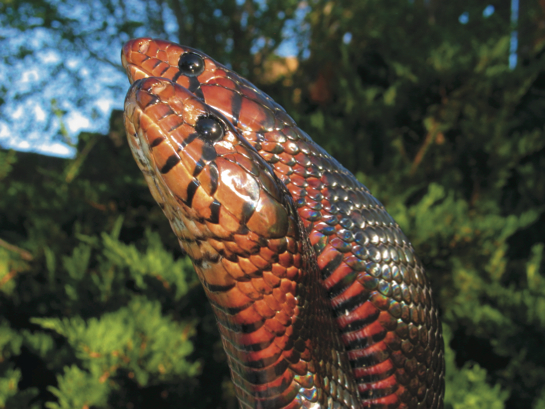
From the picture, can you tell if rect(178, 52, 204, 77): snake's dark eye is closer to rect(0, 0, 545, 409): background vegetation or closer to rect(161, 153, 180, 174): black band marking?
rect(161, 153, 180, 174): black band marking

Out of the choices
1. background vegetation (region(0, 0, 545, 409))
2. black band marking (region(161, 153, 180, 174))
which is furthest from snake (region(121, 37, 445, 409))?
background vegetation (region(0, 0, 545, 409))

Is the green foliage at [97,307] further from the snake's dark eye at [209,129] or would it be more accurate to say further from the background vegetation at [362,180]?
the snake's dark eye at [209,129]

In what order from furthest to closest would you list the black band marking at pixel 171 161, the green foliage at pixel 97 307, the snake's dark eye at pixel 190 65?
the green foliage at pixel 97 307, the snake's dark eye at pixel 190 65, the black band marking at pixel 171 161

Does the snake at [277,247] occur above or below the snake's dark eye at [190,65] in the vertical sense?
below

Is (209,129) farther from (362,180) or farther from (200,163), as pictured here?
(362,180)

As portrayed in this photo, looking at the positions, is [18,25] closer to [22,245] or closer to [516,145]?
[22,245]

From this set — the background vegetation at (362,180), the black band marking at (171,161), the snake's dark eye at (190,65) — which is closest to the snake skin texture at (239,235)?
the black band marking at (171,161)

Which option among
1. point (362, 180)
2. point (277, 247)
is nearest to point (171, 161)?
point (277, 247)

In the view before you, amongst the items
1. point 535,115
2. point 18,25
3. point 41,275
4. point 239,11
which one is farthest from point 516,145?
point 18,25
